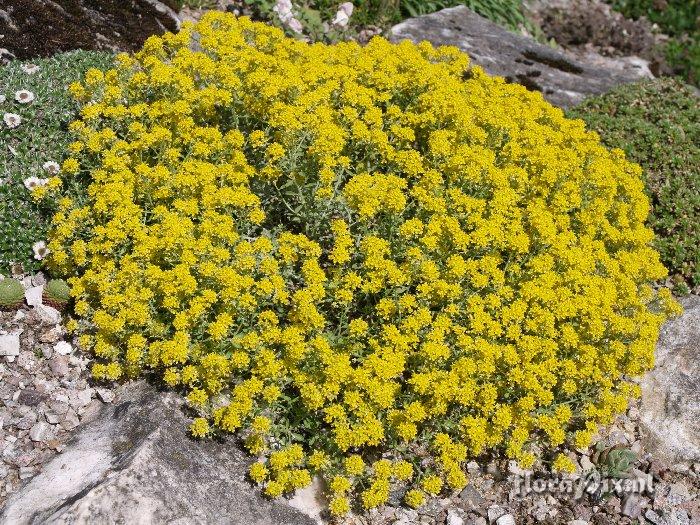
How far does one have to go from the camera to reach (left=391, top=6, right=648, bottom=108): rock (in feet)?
30.0

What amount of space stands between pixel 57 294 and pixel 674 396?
16.8 feet

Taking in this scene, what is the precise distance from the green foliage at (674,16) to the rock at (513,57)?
365cm

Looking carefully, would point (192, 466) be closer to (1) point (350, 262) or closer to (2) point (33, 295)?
(1) point (350, 262)

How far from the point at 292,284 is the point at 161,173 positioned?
135 centimetres

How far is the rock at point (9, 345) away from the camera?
5.18 m

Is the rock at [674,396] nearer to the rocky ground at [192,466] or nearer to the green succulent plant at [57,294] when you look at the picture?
the rocky ground at [192,466]

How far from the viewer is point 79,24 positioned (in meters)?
7.46

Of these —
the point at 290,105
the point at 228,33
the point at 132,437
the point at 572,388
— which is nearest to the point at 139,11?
the point at 228,33

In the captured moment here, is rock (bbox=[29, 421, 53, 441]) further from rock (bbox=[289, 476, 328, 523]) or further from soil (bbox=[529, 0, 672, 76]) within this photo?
soil (bbox=[529, 0, 672, 76])

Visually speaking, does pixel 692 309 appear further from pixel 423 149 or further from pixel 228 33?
pixel 228 33

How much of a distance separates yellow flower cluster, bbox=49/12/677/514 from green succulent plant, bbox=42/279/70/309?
143 millimetres

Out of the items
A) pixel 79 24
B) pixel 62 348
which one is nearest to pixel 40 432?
pixel 62 348

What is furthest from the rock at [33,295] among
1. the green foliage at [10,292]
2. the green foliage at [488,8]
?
the green foliage at [488,8]

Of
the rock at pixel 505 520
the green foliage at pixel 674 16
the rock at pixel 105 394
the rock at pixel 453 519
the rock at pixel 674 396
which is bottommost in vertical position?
the rock at pixel 105 394
